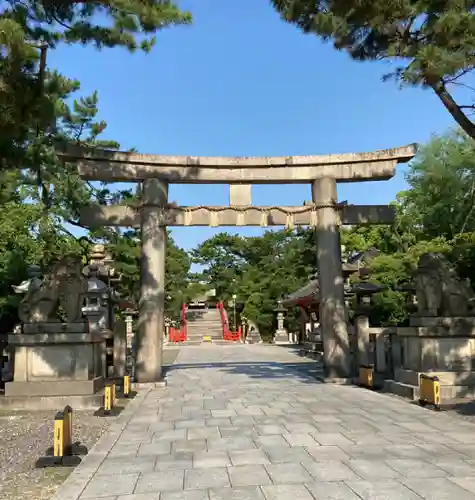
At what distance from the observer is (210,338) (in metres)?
42.0

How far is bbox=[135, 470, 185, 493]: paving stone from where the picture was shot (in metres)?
4.69

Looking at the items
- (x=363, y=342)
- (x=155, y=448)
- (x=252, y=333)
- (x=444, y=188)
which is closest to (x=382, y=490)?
(x=155, y=448)

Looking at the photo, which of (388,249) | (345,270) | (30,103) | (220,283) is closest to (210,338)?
(220,283)

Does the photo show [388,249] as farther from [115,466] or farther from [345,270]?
[115,466]

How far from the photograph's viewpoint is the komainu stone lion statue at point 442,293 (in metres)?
10.4

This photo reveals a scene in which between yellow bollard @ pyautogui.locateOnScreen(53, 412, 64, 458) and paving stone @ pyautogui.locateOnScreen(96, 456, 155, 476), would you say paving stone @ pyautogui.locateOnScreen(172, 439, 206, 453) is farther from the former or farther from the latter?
yellow bollard @ pyautogui.locateOnScreen(53, 412, 64, 458)

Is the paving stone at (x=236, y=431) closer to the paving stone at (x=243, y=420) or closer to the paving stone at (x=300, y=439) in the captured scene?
the paving stone at (x=243, y=420)

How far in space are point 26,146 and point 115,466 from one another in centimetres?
622

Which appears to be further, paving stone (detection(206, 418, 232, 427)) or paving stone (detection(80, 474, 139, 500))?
paving stone (detection(206, 418, 232, 427))

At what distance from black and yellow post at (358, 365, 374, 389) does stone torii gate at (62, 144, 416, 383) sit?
2.17ft

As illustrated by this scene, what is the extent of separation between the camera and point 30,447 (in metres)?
6.54

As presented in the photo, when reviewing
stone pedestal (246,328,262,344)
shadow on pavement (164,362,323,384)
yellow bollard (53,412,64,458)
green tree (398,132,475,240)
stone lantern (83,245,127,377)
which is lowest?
stone pedestal (246,328,262,344)

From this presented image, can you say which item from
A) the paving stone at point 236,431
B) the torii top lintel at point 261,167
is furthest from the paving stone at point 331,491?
the torii top lintel at point 261,167

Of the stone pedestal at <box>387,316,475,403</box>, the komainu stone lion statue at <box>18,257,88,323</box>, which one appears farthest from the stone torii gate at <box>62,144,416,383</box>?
the stone pedestal at <box>387,316,475,403</box>
